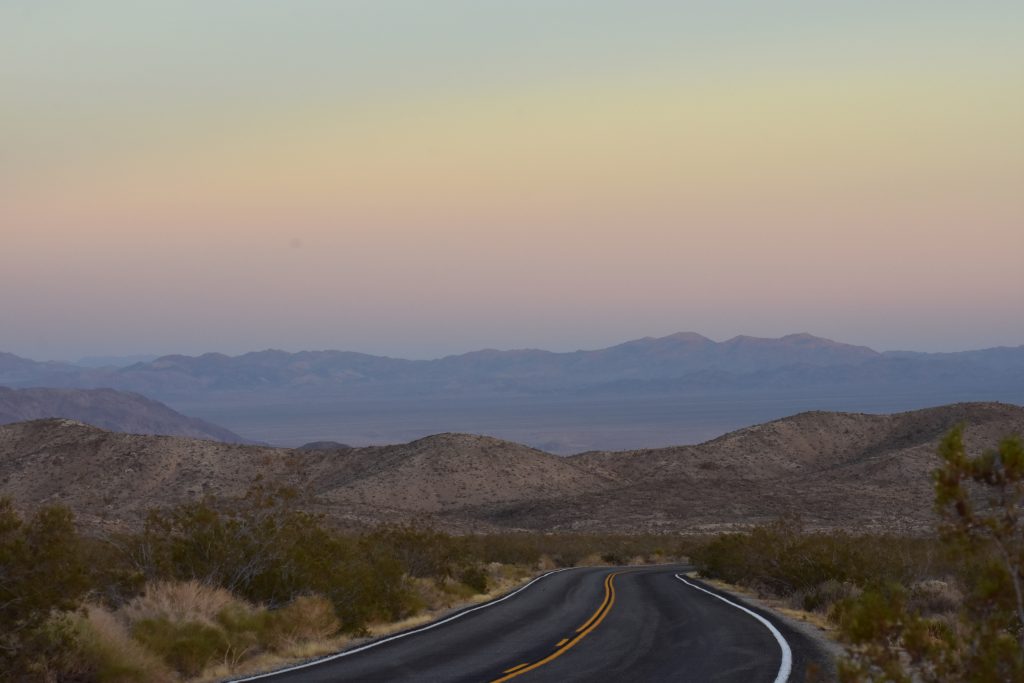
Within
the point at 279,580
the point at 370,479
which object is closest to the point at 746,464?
the point at 370,479

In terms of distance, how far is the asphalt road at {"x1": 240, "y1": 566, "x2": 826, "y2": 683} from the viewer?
48.0 ft

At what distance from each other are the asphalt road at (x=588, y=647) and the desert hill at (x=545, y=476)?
45902 mm

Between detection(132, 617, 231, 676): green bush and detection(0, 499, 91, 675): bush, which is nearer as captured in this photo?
detection(0, 499, 91, 675): bush

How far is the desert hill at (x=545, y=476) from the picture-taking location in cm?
8225

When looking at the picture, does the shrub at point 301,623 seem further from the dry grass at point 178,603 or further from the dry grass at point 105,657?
the dry grass at point 105,657

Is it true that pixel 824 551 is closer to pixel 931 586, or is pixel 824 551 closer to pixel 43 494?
pixel 931 586

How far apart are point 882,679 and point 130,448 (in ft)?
317

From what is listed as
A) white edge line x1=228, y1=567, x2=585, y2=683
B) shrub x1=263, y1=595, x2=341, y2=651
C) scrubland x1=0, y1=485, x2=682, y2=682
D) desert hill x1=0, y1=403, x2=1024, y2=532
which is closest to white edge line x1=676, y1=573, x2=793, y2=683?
white edge line x1=228, y1=567, x2=585, y2=683

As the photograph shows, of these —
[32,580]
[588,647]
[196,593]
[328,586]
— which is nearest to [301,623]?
[196,593]

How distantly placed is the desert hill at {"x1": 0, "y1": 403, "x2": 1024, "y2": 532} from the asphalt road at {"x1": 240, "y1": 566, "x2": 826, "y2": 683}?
4590cm

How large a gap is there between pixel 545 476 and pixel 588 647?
83.6m

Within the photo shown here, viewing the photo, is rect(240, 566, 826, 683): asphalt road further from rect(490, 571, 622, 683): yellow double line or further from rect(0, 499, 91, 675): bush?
rect(0, 499, 91, 675): bush

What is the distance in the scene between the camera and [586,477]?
103 meters

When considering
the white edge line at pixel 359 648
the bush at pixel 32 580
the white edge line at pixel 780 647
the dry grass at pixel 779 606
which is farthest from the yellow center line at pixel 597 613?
the bush at pixel 32 580
